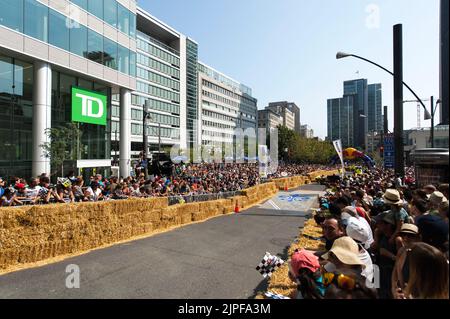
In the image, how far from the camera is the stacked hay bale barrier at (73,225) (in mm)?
7078

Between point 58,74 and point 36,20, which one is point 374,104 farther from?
point 36,20

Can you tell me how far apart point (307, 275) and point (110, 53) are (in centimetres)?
2730

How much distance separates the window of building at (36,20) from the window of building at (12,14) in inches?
16.0

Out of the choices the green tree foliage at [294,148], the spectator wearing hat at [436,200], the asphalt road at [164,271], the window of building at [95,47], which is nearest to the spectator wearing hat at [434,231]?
the spectator wearing hat at [436,200]

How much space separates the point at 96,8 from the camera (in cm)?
2372

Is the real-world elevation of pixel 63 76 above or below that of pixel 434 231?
above

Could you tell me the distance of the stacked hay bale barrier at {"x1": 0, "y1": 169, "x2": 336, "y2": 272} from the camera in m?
7.08

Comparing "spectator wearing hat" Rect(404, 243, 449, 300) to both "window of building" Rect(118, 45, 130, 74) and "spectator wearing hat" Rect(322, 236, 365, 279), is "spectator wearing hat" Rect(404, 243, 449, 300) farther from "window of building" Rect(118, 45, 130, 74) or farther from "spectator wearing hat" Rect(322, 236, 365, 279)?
"window of building" Rect(118, 45, 130, 74)

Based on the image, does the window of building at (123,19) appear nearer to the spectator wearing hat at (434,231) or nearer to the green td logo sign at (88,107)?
the green td logo sign at (88,107)

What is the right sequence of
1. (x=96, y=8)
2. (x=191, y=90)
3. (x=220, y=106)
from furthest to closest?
(x=220, y=106) → (x=191, y=90) → (x=96, y=8)

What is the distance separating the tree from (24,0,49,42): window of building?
20.4ft

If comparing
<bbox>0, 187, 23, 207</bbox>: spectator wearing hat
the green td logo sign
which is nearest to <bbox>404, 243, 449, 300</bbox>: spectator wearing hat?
<bbox>0, 187, 23, 207</bbox>: spectator wearing hat

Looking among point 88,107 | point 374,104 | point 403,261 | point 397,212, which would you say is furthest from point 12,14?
point 374,104

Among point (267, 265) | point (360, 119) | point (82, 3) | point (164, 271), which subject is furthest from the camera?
point (360, 119)
